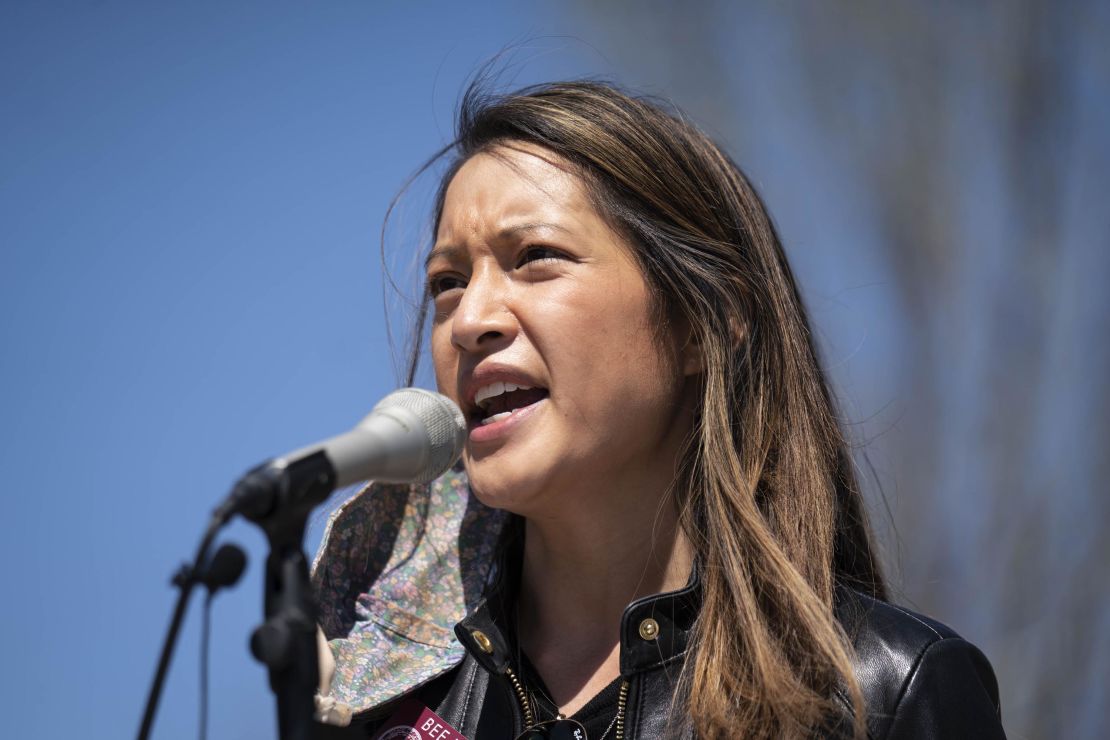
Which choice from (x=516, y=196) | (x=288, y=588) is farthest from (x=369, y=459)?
(x=516, y=196)

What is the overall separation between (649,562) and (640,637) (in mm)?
238

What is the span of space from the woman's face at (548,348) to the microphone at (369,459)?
0.46m

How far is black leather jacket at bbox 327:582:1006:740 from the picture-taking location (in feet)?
6.25

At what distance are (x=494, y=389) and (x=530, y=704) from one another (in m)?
0.59

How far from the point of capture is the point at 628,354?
2.18 meters

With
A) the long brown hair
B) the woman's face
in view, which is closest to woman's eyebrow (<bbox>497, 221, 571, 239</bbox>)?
the woman's face

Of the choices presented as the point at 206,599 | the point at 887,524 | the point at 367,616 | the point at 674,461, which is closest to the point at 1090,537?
the point at 887,524

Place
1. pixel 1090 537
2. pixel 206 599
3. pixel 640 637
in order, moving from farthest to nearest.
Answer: pixel 1090 537
pixel 640 637
pixel 206 599

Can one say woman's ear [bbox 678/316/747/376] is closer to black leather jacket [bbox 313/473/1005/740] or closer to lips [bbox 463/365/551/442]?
lips [bbox 463/365/551/442]

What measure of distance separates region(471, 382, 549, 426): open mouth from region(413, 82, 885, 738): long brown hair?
12.6 inches

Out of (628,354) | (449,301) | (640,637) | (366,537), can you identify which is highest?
(449,301)

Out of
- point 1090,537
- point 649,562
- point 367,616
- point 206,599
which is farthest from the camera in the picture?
point 1090,537

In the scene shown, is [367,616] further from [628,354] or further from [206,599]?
[206,599]

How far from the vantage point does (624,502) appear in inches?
89.9
